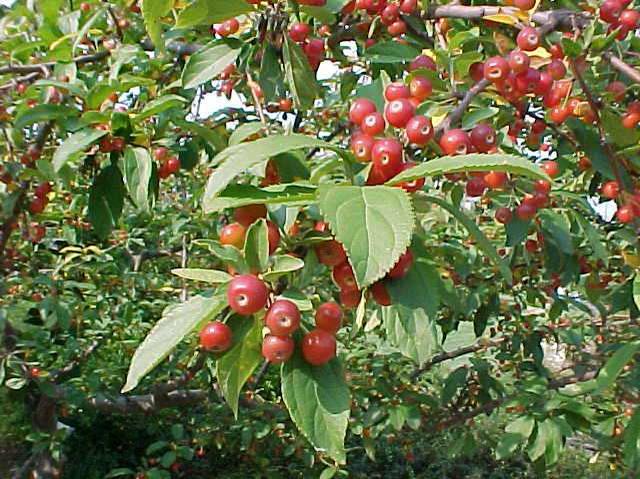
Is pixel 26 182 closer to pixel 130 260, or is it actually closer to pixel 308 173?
pixel 308 173

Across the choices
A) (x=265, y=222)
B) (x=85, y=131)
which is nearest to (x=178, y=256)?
(x=85, y=131)

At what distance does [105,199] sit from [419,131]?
35.7 inches

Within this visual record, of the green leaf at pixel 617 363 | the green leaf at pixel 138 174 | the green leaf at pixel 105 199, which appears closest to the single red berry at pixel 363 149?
the green leaf at pixel 138 174

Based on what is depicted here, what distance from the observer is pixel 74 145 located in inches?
52.6

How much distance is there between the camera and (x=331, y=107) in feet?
9.97

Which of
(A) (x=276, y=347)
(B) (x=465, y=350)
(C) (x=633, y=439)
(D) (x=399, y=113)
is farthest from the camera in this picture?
(B) (x=465, y=350)

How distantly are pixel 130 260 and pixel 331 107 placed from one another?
1.34 metres

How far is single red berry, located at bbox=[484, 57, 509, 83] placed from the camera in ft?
3.61

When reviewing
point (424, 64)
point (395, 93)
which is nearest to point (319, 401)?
point (395, 93)

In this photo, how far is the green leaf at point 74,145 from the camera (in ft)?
4.25

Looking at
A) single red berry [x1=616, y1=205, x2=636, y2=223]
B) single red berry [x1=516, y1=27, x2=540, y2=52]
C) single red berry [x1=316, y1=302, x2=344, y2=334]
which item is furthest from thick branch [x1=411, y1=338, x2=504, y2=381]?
single red berry [x1=316, y1=302, x2=344, y2=334]

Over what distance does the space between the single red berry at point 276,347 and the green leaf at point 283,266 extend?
0.22ft

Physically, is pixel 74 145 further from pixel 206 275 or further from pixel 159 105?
pixel 206 275

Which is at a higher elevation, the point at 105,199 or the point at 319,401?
the point at 319,401
